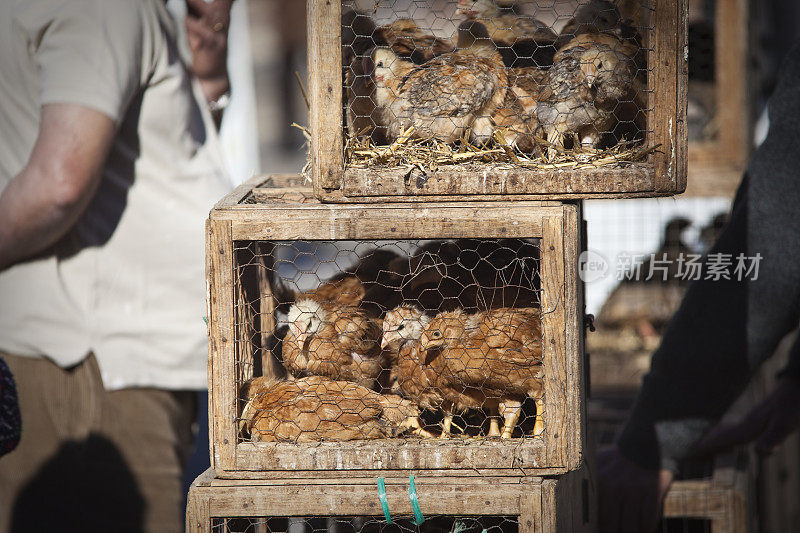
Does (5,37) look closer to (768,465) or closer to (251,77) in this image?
(768,465)

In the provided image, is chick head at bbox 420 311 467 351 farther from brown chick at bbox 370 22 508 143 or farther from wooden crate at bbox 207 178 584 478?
brown chick at bbox 370 22 508 143

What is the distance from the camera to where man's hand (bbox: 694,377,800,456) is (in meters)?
1.82

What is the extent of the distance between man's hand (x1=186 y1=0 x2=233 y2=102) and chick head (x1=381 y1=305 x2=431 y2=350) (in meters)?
1.23

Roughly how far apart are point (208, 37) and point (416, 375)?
134 cm

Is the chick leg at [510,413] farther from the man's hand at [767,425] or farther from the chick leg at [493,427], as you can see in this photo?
the man's hand at [767,425]

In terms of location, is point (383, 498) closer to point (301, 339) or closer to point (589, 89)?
point (301, 339)

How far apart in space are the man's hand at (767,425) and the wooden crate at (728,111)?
162 cm

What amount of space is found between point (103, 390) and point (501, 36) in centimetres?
133

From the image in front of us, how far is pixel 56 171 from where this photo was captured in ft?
5.77

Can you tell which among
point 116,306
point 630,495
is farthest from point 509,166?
point 116,306

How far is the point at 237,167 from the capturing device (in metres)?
4.73

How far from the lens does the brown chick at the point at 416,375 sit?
Result: 52.0 inches

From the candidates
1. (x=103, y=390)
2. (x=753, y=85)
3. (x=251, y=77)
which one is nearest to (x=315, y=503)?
(x=103, y=390)

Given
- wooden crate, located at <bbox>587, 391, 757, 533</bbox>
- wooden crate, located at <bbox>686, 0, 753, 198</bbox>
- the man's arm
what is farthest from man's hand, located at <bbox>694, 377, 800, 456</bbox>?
wooden crate, located at <bbox>686, 0, 753, 198</bbox>
